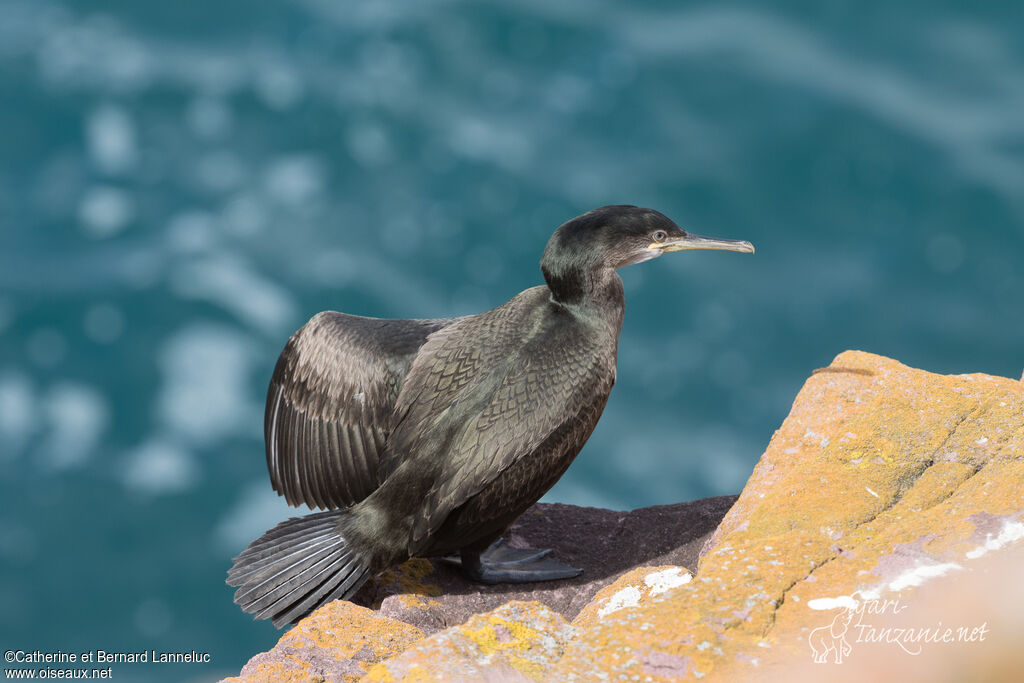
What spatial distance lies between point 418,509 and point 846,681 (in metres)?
1.99

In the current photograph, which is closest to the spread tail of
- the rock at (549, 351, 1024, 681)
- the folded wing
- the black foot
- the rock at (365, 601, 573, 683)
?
the folded wing

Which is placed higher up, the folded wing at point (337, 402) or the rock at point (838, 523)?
the folded wing at point (337, 402)

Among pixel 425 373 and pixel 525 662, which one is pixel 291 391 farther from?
pixel 525 662

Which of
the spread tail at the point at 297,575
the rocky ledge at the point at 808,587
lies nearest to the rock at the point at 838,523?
the rocky ledge at the point at 808,587

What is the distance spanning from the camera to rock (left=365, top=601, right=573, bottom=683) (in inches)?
115

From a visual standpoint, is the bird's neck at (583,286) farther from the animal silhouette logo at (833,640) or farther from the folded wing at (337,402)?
the animal silhouette logo at (833,640)

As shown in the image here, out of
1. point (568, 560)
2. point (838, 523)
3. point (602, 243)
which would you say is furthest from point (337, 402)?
point (838, 523)

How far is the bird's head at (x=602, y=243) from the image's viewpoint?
4277 millimetres

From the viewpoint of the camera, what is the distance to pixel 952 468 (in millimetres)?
3842

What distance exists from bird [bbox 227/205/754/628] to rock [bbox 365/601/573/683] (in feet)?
3.40

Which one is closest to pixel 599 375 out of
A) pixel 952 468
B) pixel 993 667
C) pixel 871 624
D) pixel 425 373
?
pixel 425 373

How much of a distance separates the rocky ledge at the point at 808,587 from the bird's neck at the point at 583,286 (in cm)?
89

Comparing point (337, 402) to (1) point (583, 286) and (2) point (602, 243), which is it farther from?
(2) point (602, 243)

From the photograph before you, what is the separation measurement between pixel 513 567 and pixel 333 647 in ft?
4.28
